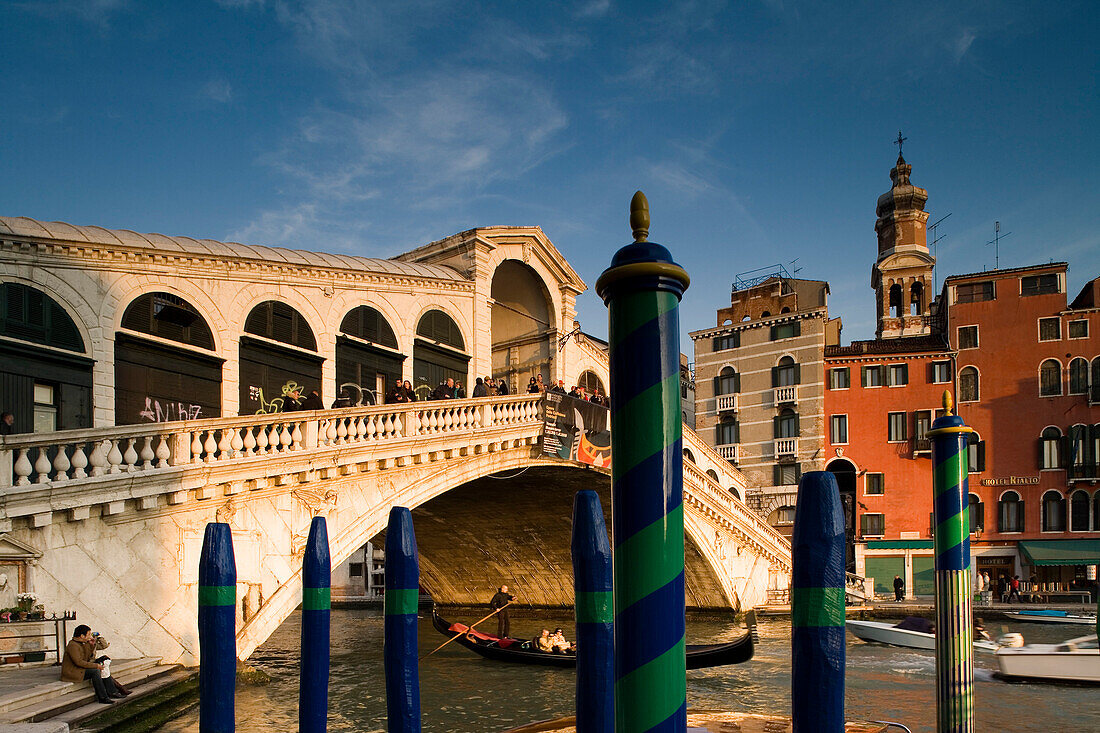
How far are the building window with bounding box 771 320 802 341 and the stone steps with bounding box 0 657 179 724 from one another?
813 inches

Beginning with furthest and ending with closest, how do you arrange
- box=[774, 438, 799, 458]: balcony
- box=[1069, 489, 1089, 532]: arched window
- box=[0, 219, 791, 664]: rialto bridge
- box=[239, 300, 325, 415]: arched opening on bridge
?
box=[774, 438, 799, 458]: balcony < box=[1069, 489, 1089, 532]: arched window < box=[239, 300, 325, 415]: arched opening on bridge < box=[0, 219, 791, 664]: rialto bridge

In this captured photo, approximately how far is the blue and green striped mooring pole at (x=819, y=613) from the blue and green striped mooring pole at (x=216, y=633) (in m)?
2.45

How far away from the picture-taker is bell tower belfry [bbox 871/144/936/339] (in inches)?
1179

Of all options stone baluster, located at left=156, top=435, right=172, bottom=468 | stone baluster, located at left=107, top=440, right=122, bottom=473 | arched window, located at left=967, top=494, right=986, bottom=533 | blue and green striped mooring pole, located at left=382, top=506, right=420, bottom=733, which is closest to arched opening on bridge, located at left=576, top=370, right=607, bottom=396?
arched window, located at left=967, top=494, right=986, bottom=533

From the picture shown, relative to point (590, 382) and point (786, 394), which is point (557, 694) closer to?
point (590, 382)

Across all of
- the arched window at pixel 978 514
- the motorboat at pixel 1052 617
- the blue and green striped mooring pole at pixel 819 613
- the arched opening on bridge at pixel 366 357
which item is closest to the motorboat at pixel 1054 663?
the motorboat at pixel 1052 617

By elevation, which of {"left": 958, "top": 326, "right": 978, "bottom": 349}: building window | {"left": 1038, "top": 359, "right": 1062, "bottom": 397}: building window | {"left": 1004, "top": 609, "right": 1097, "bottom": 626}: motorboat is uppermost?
{"left": 958, "top": 326, "right": 978, "bottom": 349}: building window

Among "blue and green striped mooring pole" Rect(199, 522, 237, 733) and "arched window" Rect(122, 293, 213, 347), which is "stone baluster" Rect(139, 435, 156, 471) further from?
"blue and green striped mooring pole" Rect(199, 522, 237, 733)

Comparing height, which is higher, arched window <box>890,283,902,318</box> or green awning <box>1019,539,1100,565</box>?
arched window <box>890,283,902,318</box>

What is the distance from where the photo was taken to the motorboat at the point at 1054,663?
37.2ft

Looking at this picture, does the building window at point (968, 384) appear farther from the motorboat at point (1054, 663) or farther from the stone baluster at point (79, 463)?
the stone baluster at point (79, 463)

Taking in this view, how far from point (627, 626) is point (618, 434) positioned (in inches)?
16.6

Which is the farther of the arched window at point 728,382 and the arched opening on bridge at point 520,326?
the arched window at point 728,382

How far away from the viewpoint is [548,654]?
1300cm
